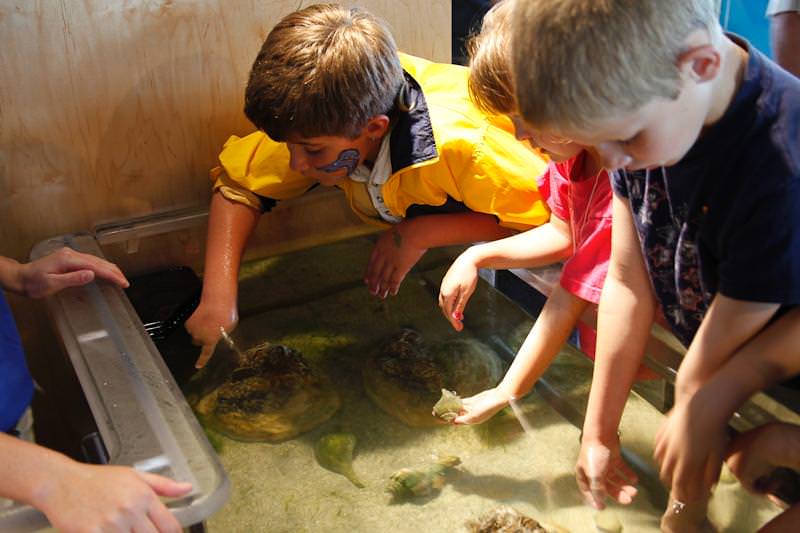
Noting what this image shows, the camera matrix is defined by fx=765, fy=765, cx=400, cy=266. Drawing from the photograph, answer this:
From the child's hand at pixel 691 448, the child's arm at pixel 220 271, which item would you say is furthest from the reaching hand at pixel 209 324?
the child's hand at pixel 691 448

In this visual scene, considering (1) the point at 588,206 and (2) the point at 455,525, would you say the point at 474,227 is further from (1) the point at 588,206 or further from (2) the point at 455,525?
(2) the point at 455,525

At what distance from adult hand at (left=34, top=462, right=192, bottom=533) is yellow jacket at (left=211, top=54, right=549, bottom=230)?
0.77m

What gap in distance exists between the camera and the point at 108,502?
0.82 m

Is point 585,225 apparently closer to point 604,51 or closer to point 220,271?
point 604,51

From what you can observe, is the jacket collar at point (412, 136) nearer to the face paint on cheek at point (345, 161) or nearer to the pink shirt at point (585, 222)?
the face paint on cheek at point (345, 161)

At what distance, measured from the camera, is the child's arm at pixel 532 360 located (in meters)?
1.30

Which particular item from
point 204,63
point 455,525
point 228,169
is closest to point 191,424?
point 455,525

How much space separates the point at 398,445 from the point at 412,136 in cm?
56

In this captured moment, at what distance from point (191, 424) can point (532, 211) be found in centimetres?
72

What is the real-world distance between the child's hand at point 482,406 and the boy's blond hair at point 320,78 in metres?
0.52

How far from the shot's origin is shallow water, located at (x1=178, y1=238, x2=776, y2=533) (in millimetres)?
1145

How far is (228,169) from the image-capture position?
61.9 inches

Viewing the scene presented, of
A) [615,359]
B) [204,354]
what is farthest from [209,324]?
[615,359]

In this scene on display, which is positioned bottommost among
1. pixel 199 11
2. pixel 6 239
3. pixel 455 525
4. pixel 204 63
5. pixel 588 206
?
pixel 455 525
